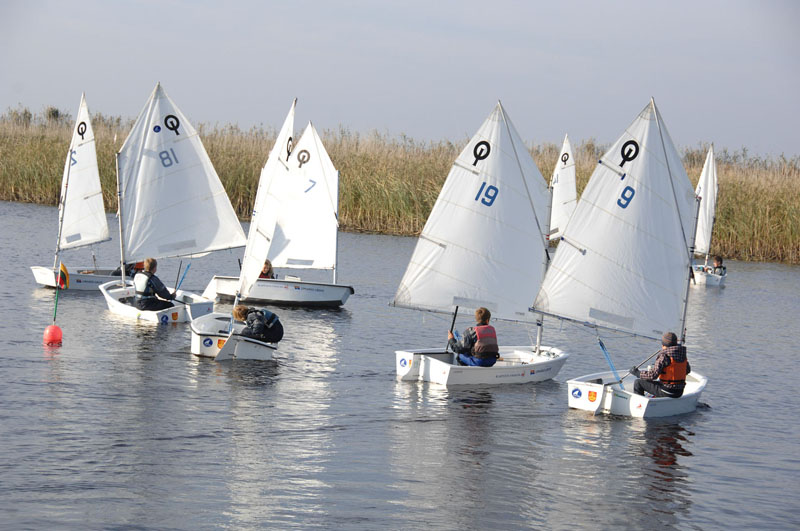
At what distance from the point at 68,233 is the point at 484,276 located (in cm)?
1426

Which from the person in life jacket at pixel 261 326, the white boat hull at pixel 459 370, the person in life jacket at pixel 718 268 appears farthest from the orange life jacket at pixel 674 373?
the person in life jacket at pixel 718 268

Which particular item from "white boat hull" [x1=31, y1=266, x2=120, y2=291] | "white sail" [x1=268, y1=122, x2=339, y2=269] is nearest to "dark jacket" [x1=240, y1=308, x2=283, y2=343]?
"white sail" [x1=268, y1=122, x2=339, y2=269]

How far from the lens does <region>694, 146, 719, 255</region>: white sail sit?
140 ft

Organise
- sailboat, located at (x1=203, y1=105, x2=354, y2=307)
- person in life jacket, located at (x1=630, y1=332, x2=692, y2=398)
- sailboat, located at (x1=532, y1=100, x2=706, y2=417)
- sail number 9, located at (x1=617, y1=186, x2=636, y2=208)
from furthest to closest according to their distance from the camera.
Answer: sailboat, located at (x1=203, y1=105, x2=354, y2=307) < sail number 9, located at (x1=617, y1=186, x2=636, y2=208) < sailboat, located at (x1=532, y1=100, x2=706, y2=417) < person in life jacket, located at (x1=630, y1=332, x2=692, y2=398)

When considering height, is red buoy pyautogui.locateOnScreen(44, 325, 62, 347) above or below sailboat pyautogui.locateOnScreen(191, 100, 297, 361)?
below

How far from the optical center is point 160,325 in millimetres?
24359

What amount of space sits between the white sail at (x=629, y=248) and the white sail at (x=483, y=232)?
5.47 ft

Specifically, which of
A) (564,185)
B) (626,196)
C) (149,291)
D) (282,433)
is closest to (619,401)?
(626,196)

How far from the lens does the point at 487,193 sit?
20.7 m

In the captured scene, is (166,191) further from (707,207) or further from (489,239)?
(707,207)

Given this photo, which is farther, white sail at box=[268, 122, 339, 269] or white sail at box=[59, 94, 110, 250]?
white sail at box=[268, 122, 339, 269]

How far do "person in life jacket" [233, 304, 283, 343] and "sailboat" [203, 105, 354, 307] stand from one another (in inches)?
296

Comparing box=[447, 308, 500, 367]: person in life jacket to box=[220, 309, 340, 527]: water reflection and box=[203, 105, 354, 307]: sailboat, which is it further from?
box=[203, 105, 354, 307]: sailboat

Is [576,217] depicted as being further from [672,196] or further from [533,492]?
[533,492]
